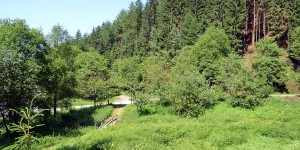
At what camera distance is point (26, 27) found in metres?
28.4

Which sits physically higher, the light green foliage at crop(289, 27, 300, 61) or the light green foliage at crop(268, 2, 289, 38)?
the light green foliage at crop(268, 2, 289, 38)

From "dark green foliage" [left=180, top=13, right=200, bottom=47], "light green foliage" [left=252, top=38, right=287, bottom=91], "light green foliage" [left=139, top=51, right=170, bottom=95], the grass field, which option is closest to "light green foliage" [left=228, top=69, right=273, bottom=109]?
the grass field

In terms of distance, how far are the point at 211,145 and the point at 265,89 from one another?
2057 cm

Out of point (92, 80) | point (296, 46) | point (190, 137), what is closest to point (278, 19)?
point (296, 46)

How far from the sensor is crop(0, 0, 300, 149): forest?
23203 millimetres

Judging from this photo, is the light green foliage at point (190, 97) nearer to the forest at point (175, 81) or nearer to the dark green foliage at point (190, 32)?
the forest at point (175, 81)

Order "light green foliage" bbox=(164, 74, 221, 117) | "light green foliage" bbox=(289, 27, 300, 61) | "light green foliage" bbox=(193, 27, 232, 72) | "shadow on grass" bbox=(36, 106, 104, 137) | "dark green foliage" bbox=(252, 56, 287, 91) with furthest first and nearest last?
"light green foliage" bbox=(289, 27, 300, 61) < "light green foliage" bbox=(193, 27, 232, 72) < "dark green foliage" bbox=(252, 56, 287, 91) < "light green foliage" bbox=(164, 74, 221, 117) < "shadow on grass" bbox=(36, 106, 104, 137)

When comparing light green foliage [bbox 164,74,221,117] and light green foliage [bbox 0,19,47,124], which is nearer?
light green foliage [bbox 0,19,47,124]

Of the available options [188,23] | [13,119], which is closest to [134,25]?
[188,23]

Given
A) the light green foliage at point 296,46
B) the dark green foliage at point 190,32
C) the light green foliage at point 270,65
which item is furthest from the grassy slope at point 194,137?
the dark green foliage at point 190,32

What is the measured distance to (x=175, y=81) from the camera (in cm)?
3850

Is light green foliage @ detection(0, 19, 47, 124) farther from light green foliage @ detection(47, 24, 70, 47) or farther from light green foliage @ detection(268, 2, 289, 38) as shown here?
light green foliage @ detection(268, 2, 289, 38)

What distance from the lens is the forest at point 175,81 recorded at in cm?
2320

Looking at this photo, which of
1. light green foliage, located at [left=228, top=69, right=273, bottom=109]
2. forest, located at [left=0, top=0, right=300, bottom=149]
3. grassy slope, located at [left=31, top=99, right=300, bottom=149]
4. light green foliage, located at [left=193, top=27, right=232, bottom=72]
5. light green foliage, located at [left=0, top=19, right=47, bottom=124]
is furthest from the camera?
light green foliage, located at [left=193, top=27, right=232, bottom=72]
